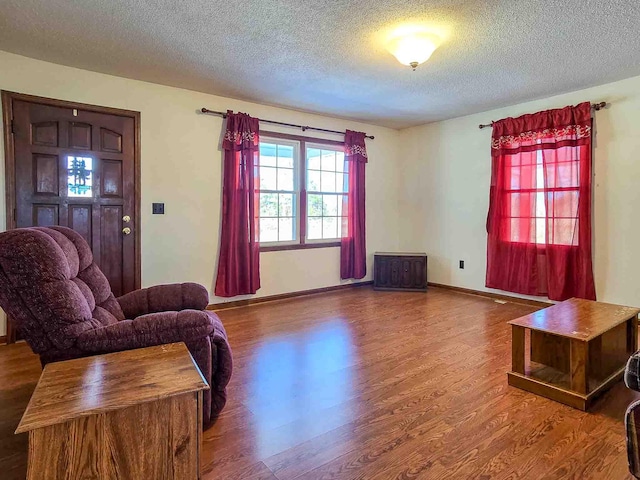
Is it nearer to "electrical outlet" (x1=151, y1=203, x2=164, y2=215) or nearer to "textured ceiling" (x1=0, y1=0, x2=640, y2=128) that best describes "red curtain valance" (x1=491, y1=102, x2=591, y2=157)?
"textured ceiling" (x1=0, y1=0, x2=640, y2=128)

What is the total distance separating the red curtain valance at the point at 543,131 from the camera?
3838 mm

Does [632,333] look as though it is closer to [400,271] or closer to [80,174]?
[400,271]

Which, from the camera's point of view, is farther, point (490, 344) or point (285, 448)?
point (490, 344)

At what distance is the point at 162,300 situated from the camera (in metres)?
2.38

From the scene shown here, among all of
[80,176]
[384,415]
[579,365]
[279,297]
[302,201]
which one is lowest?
[384,415]

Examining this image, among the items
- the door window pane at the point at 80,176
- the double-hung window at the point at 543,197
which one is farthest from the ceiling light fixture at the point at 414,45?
the door window pane at the point at 80,176

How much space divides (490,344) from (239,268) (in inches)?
102

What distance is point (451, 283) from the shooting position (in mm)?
5266

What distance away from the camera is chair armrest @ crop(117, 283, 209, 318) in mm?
2352

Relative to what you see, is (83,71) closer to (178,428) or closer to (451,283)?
(178,428)

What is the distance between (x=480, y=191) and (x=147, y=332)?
4337mm

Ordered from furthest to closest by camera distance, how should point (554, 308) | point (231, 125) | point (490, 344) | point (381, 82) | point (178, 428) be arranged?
point (231, 125)
point (381, 82)
point (490, 344)
point (554, 308)
point (178, 428)

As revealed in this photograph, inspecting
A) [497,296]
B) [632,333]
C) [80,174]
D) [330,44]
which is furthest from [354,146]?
[632,333]

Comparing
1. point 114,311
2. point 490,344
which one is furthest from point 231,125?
point 490,344
